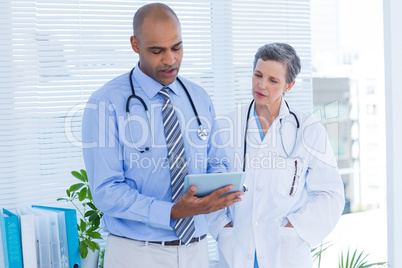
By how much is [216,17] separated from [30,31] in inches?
40.7

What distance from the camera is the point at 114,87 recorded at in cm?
167

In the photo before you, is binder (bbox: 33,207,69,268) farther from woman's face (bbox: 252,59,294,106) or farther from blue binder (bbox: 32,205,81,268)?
woman's face (bbox: 252,59,294,106)

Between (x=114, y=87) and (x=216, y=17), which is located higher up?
(x=216, y=17)

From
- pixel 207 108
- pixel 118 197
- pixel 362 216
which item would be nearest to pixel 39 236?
pixel 118 197

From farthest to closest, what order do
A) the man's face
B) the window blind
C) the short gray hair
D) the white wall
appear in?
the white wall < the window blind < the short gray hair < the man's face

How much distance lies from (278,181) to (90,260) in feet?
3.23

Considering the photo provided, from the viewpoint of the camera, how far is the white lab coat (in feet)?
6.55

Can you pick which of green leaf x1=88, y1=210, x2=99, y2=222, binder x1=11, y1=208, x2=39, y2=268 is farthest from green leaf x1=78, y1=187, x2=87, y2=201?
binder x1=11, y1=208, x2=39, y2=268

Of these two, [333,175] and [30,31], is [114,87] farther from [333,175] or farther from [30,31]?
[333,175]

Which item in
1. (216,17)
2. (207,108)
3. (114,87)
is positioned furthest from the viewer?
(216,17)

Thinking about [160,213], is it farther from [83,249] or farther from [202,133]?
[83,249]

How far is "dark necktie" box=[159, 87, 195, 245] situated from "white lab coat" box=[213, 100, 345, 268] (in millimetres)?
399

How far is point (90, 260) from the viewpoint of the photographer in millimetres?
2209

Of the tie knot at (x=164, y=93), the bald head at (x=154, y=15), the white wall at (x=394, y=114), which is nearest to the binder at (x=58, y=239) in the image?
the tie knot at (x=164, y=93)
